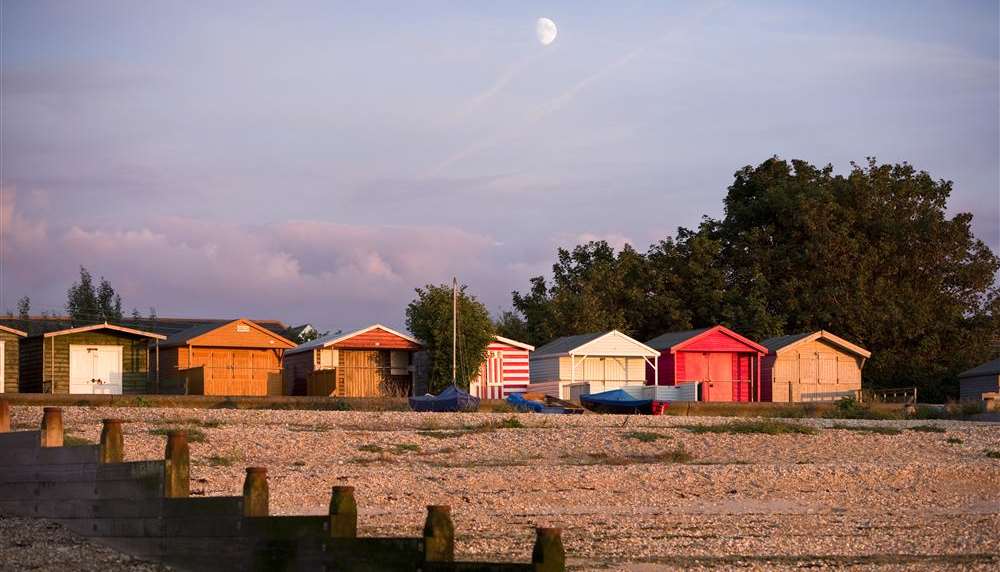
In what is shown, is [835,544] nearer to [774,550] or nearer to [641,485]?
[774,550]

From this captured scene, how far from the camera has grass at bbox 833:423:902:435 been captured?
27.3 m

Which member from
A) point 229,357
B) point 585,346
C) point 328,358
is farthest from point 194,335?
point 585,346

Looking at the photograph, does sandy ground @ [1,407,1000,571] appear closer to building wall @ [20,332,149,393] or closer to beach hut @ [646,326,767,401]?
building wall @ [20,332,149,393]

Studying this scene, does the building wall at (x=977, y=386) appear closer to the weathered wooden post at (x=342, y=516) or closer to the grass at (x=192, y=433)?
the grass at (x=192, y=433)

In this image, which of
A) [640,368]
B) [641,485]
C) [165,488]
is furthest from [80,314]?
[165,488]

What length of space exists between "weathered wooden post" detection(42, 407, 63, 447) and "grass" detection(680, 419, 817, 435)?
1498 cm

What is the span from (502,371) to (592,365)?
3296 millimetres

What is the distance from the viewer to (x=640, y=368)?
151ft

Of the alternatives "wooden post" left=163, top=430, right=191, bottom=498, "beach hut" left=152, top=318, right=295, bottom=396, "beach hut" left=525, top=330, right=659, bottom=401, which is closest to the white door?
"beach hut" left=152, top=318, right=295, bottom=396

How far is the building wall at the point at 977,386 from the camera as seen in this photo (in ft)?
160

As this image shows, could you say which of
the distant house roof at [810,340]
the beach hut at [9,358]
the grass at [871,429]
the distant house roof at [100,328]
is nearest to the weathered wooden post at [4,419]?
the grass at [871,429]

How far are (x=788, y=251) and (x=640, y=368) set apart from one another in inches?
626

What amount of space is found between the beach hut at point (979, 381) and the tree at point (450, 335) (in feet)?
62.6

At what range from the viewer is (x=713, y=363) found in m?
47.9
